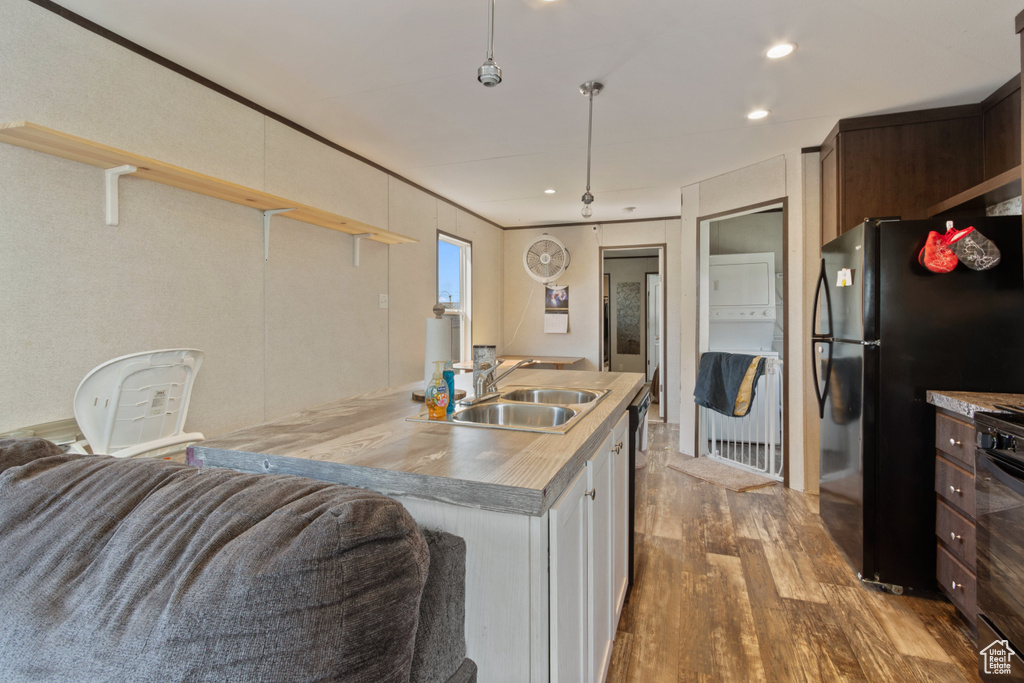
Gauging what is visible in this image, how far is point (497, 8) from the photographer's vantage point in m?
1.78

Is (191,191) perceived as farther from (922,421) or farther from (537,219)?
(537,219)

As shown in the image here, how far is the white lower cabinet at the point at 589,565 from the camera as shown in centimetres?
94

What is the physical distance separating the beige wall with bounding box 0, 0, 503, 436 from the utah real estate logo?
308cm

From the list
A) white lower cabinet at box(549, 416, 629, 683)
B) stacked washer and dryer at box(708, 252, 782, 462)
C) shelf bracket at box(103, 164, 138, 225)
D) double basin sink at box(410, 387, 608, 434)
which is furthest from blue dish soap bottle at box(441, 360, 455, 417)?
stacked washer and dryer at box(708, 252, 782, 462)

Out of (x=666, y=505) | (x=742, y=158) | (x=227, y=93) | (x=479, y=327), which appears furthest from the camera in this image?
(x=479, y=327)

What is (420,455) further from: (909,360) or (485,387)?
(909,360)

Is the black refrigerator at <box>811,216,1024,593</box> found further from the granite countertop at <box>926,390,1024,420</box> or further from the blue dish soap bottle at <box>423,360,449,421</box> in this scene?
the blue dish soap bottle at <box>423,360,449,421</box>

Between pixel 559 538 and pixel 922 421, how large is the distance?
1.92 metres

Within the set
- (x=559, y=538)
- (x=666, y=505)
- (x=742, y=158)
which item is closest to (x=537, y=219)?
(x=742, y=158)

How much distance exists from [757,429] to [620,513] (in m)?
2.60

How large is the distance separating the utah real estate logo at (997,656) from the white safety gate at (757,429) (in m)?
2.17

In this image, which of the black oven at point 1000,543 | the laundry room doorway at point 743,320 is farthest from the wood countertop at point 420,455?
the laundry room doorway at point 743,320

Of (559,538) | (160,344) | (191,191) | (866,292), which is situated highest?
(191,191)

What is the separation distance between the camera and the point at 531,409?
5.89 feet
